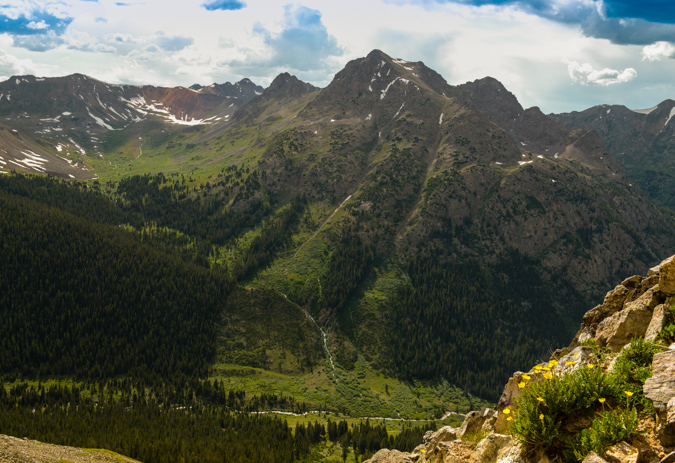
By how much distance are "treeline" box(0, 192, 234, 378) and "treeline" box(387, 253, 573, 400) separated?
84208 millimetres

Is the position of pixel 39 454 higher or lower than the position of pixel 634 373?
lower

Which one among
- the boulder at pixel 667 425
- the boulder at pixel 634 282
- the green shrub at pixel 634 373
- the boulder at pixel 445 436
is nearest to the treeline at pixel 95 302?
the boulder at pixel 445 436

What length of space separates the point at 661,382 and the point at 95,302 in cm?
17950

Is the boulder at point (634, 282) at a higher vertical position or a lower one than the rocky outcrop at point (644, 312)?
higher

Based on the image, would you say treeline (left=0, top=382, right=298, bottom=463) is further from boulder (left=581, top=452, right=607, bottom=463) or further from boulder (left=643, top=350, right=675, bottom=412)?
boulder (left=643, top=350, right=675, bottom=412)

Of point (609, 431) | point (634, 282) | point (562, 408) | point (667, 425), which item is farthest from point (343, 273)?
point (667, 425)

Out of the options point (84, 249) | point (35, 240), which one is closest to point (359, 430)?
point (84, 249)

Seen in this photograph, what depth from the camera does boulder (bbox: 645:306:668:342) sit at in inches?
645

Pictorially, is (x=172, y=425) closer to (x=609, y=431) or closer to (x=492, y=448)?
(x=492, y=448)

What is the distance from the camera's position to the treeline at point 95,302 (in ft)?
439

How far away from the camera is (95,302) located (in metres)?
152

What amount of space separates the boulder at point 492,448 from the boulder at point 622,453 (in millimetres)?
7369

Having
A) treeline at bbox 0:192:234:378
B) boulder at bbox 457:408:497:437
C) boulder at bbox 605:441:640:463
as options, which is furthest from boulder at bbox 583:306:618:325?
treeline at bbox 0:192:234:378

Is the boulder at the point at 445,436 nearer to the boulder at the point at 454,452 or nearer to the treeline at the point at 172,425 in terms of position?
the boulder at the point at 454,452
